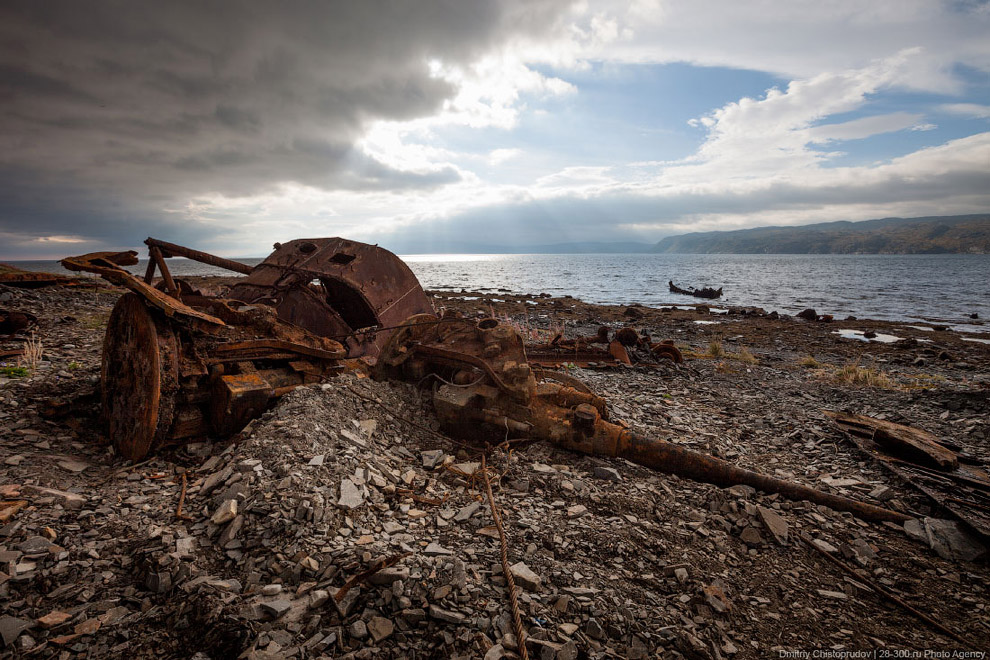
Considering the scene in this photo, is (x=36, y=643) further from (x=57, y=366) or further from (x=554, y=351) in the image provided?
(x=554, y=351)

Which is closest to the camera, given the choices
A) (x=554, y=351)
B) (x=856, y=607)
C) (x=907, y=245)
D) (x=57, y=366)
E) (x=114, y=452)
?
(x=856, y=607)

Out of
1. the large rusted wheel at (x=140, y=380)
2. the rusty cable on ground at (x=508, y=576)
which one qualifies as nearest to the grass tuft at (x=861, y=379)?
the rusty cable on ground at (x=508, y=576)

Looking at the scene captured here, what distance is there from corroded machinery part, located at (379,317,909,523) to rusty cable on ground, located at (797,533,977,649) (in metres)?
0.78

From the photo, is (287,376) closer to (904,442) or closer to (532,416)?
(532,416)

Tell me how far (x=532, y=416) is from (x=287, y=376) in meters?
2.81

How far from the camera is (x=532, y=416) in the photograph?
16.0 ft

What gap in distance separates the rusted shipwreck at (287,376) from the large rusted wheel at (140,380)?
1cm

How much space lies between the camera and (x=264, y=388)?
4164 millimetres

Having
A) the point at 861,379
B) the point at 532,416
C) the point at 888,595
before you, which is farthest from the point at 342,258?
the point at 861,379

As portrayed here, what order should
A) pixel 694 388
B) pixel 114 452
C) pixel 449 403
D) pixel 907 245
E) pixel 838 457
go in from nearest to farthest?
pixel 114 452
pixel 449 403
pixel 838 457
pixel 694 388
pixel 907 245

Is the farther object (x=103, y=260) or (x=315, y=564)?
(x=103, y=260)

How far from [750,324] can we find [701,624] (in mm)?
20569

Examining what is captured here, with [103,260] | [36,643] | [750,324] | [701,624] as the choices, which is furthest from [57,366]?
[750,324]

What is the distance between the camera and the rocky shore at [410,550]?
2.40 m
